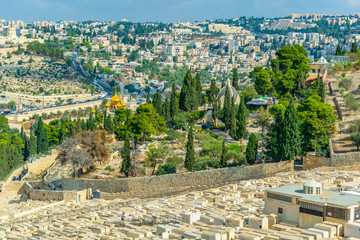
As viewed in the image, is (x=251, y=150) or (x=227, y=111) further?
(x=227, y=111)

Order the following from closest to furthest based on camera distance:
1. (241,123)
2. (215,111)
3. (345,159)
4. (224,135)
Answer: (345,159) → (241,123) → (224,135) → (215,111)

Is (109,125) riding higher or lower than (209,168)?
higher

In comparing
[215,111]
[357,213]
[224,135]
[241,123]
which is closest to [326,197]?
[357,213]

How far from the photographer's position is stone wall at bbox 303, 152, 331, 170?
3103cm

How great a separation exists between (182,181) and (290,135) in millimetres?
5989

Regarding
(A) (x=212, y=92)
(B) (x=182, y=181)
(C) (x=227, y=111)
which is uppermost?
(A) (x=212, y=92)

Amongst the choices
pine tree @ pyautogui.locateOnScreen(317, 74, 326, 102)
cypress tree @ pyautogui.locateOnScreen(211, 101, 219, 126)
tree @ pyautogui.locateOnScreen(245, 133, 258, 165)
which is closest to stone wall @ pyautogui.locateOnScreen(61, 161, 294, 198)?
tree @ pyautogui.locateOnScreen(245, 133, 258, 165)

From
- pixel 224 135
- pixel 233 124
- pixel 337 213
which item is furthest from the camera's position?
pixel 224 135

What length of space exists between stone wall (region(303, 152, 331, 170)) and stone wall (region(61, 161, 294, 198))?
79cm

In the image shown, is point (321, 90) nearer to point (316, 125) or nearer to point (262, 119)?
point (262, 119)

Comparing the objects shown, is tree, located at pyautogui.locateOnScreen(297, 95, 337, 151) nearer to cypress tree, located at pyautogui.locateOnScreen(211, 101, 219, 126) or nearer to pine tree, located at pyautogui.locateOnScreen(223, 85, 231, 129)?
pine tree, located at pyautogui.locateOnScreen(223, 85, 231, 129)

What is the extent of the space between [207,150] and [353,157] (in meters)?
8.49

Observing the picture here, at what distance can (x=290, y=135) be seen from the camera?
103 feet

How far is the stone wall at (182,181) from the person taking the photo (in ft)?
102
